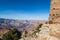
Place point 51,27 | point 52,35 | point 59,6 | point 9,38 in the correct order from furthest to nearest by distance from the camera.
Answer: point 9,38 < point 59,6 < point 51,27 < point 52,35

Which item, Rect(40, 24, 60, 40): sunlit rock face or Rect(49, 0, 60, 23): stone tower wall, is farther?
Rect(49, 0, 60, 23): stone tower wall

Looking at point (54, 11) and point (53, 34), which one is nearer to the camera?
point (53, 34)

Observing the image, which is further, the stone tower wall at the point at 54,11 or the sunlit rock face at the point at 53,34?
the stone tower wall at the point at 54,11

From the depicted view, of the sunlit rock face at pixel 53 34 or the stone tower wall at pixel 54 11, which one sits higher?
the stone tower wall at pixel 54 11

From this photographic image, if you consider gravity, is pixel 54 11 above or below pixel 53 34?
above

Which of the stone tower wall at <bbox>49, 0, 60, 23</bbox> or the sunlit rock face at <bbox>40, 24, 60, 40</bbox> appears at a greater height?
the stone tower wall at <bbox>49, 0, 60, 23</bbox>

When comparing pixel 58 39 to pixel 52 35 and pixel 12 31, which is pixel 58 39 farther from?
pixel 12 31

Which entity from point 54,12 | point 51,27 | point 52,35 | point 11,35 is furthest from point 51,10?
point 11,35

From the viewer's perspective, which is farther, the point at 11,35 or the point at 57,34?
the point at 11,35

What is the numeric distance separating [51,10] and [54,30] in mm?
11089

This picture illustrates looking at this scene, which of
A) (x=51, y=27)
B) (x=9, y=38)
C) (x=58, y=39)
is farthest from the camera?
(x=9, y=38)

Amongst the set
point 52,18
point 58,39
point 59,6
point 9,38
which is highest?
point 59,6

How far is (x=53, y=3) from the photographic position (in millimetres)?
36250

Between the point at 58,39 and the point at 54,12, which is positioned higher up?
the point at 54,12
